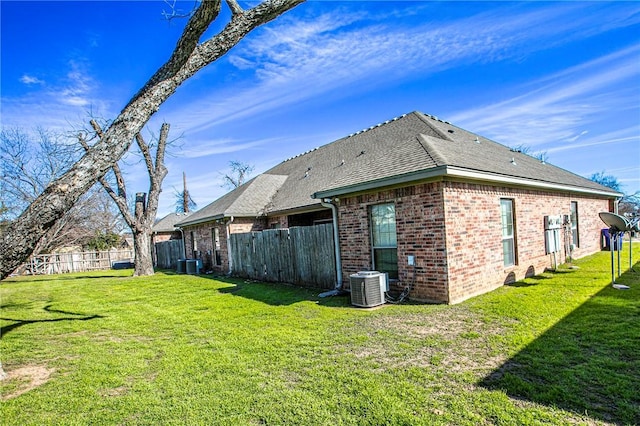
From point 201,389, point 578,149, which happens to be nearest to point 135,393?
point 201,389

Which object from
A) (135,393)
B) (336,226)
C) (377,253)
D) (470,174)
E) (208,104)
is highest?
(208,104)

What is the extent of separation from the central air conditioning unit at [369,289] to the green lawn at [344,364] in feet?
0.96

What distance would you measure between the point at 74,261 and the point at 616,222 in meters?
30.1

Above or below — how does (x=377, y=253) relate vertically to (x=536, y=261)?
above

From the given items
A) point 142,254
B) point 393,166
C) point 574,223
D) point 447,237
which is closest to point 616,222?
point 447,237

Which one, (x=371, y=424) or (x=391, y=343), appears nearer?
(x=371, y=424)

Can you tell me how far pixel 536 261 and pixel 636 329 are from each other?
5.22m

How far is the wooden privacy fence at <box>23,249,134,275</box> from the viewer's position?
23703mm

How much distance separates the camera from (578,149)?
27.3 m

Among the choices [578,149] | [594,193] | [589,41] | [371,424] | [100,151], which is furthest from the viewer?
[578,149]

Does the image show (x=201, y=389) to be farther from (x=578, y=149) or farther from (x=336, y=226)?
(x=578, y=149)

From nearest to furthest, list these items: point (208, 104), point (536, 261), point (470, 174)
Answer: point (470, 174) < point (536, 261) < point (208, 104)

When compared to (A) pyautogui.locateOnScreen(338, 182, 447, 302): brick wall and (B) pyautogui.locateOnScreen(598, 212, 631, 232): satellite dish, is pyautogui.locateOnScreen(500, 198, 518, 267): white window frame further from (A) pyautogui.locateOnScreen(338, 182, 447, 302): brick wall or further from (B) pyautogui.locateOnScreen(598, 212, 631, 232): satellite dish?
(A) pyautogui.locateOnScreen(338, 182, 447, 302): brick wall

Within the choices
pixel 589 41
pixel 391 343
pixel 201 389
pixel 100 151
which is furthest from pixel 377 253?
pixel 589 41
